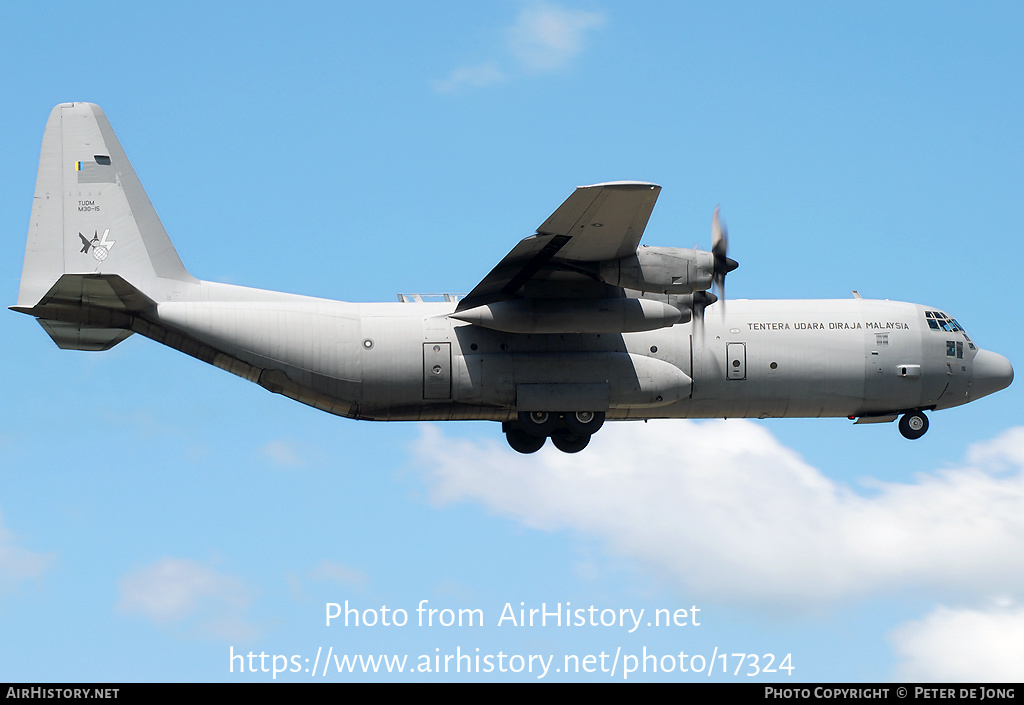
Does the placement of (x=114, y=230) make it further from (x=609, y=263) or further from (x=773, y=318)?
(x=773, y=318)

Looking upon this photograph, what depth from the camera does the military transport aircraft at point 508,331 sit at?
77.0 feet

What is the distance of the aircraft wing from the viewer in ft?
67.9

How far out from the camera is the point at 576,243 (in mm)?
22172

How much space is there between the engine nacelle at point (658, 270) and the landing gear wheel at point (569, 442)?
13.9ft

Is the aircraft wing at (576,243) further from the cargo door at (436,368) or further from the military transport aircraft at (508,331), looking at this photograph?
the cargo door at (436,368)

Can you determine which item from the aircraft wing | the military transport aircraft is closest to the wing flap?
the aircraft wing

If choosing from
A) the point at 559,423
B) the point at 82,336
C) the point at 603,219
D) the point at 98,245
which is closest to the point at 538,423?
the point at 559,423

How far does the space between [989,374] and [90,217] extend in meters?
19.2

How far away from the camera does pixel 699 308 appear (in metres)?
24.6

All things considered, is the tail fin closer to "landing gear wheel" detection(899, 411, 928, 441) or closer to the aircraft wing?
the aircraft wing

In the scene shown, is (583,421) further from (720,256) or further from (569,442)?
(720,256)

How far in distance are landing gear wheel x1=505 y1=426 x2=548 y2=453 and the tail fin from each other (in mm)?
7355
